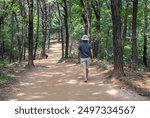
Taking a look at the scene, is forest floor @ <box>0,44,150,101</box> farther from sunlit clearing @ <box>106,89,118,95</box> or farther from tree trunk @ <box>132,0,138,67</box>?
tree trunk @ <box>132,0,138,67</box>

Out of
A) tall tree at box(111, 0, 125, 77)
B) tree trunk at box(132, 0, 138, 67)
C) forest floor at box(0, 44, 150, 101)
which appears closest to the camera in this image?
forest floor at box(0, 44, 150, 101)

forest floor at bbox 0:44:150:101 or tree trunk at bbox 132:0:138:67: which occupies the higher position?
tree trunk at bbox 132:0:138:67

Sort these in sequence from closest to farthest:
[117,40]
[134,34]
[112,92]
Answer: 1. [112,92]
2. [117,40]
3. [134,34]

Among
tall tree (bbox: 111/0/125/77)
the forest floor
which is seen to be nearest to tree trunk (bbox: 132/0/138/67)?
the forest floor

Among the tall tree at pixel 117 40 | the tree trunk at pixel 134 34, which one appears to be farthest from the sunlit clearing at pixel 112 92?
the tree trunk at pixel 134 34

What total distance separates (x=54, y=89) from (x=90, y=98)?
2239 millimetres

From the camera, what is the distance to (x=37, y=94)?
36.7 feet

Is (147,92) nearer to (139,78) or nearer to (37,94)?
(139,78)

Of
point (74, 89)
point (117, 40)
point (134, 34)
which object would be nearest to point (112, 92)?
point (74, 89)

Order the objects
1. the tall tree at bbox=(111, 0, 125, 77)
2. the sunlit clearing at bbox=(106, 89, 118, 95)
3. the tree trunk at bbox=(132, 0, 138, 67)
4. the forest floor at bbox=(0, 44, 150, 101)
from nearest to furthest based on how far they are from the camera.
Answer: the forest floor at bbox=(0, 44, 150, 101), the sunlit clearing at bbox=(106, 89, 118, 95), the tall tree at bbox=(111, 0, 125, 77), the tree trunk at bbox=(132, 0, 138, 67)

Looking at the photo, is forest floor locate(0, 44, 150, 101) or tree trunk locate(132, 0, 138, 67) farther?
tree trunk locate(132, 0, 138, 67)

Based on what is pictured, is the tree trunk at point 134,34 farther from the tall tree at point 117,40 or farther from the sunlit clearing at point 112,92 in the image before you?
the sunlit clearing at point 112,92

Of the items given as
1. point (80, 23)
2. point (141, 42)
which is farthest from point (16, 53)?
point (141, 42)

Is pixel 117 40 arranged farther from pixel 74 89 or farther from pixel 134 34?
pixel 134 34
